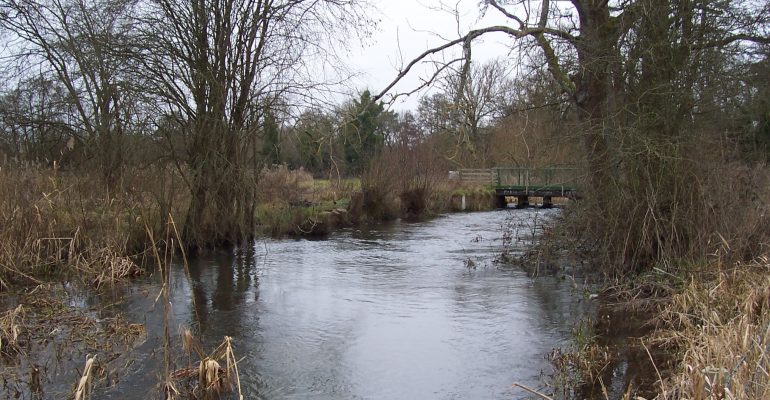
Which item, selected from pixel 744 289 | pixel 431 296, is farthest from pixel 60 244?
pixel 744 289

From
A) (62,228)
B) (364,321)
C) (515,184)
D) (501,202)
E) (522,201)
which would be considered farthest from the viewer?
(522,201)

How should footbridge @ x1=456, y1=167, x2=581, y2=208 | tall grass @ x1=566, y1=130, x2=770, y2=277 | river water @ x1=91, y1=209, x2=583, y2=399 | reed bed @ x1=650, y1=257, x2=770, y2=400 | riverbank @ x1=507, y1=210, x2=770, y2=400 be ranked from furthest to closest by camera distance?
footbridge @ x1=456, y1=167, x2=581, y2=208 → tall grass @ x1=566, y1=130, x2=770, y2=277 → river water @ x1=91, y1=209, x2=583, y2=399 → riverbank @ x1=507, y1=210, x2=770, y2=400 → reed bed @ x1=650, y1=257, x2=770, y2=400

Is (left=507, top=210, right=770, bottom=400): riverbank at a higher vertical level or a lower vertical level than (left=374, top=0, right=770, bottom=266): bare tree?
lower

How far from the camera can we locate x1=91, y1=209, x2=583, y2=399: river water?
5.99 meters

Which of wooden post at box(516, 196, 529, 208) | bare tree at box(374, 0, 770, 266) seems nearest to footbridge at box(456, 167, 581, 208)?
wooden post at box(516, 196, 529, 208)

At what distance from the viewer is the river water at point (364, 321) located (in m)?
5.99

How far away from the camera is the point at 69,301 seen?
8625 mm

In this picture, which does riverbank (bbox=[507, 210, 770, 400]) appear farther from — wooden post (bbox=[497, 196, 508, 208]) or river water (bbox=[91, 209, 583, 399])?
wooden post (bbox=[497, 196, 508, 208])

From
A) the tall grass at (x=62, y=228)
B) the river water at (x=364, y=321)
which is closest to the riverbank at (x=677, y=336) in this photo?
the river water at (x=364, y=321)

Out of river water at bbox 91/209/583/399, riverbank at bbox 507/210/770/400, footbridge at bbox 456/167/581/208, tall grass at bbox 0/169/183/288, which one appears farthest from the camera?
footbridge at bbox 456/167/581/208

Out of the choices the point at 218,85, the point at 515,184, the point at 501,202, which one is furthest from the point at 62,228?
the point at 501,202

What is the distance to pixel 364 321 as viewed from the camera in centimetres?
833

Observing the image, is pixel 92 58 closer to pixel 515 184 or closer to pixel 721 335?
pixel 721 335

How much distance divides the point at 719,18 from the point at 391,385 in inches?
307
